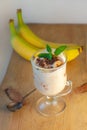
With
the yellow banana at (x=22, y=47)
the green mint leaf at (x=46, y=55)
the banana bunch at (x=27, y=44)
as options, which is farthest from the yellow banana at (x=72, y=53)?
the green mint leaf at (x=46, y=55)

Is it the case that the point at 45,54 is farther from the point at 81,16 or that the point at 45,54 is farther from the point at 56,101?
the point at 81,16

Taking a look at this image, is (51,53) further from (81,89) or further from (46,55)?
(81,89)

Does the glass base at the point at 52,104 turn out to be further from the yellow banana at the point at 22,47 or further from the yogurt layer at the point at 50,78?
the yellow banana at the point at 22,47

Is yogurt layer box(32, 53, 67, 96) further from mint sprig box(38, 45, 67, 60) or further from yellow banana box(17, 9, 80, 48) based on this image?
yellow banana box(17, 9, 80, 48)

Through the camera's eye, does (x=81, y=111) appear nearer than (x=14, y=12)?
Yes

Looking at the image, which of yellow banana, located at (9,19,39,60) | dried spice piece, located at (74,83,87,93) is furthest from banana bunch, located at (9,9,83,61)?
dried spice piece, located at (74,83,87,93)

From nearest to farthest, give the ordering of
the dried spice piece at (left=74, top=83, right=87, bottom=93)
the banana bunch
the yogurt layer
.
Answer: the yogurt layer → the dried spice piece at (left=74, top=83, right=87, bottom=93) → the banana bunch

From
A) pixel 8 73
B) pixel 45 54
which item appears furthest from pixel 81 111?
pixel 8 73
